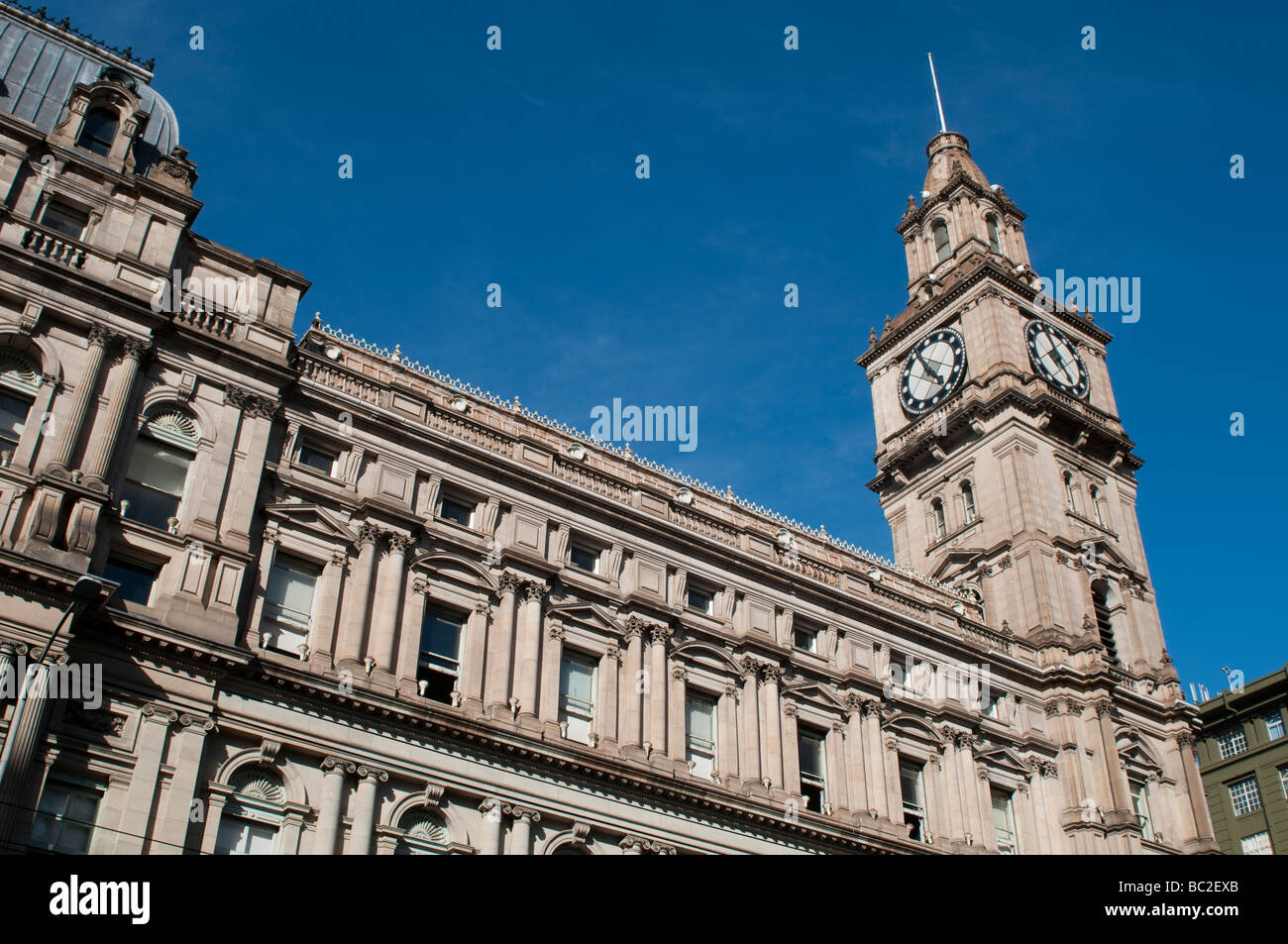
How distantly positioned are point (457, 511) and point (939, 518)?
98.1ft

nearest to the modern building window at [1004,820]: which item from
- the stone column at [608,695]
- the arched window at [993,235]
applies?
the stone column at [608,695]

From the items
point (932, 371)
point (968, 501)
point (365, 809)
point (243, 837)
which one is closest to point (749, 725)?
point (365, 809)

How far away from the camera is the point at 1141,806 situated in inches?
1946

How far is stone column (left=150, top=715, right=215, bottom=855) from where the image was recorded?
1067 inches

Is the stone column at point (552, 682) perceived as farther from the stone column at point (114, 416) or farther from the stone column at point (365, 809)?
the stone column at point (114, 416)

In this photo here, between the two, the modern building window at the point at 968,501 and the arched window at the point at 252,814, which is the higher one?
the modern building window at the point at 968,501

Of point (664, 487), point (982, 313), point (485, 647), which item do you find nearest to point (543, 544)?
point (485, 647)

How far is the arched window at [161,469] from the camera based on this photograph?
3150 cm

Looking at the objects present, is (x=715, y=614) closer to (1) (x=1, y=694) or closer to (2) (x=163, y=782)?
(2) (x=163, y=782)

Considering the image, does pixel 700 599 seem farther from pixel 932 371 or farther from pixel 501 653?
pixel 932 371

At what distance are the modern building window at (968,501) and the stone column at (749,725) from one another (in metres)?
21.4

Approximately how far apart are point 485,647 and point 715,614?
8.99 metres

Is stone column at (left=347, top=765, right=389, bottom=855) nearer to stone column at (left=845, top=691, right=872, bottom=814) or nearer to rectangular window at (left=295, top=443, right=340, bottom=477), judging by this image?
rectangular window at (left=295, top=443, right=340, bottom=477)

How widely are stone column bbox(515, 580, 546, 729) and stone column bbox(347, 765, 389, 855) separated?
4725 mm
